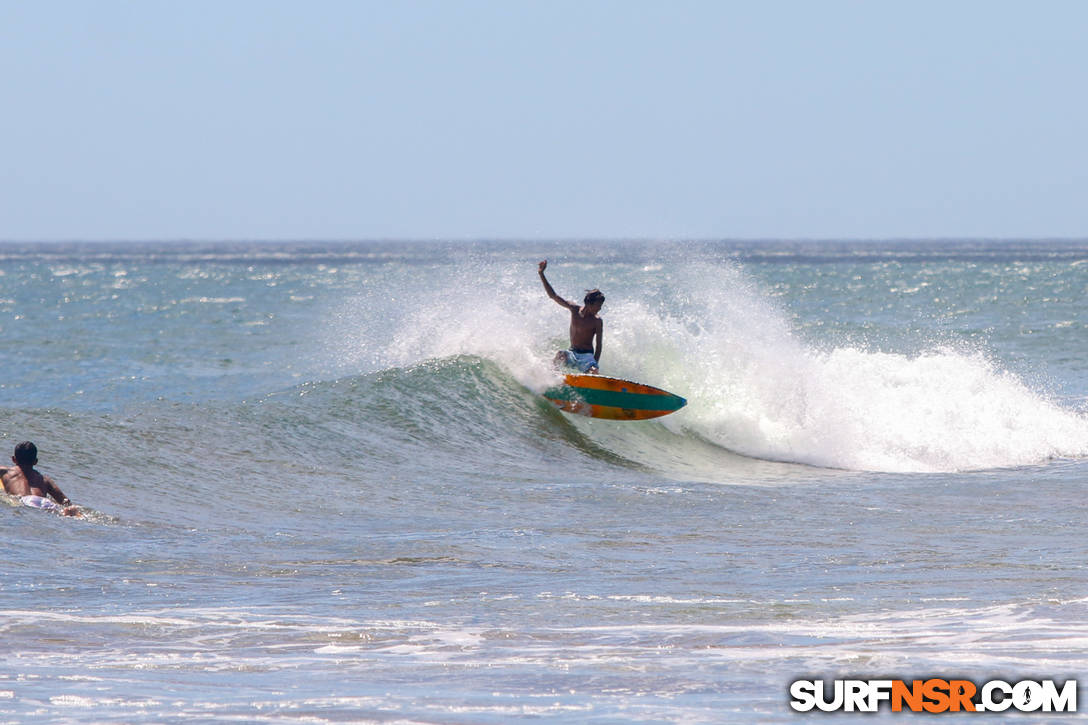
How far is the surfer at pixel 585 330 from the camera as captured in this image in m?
15.3

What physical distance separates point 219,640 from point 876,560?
4.40m

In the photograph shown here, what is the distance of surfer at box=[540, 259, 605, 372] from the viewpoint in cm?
1527

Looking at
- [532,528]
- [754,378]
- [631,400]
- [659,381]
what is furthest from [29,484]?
[754,378]

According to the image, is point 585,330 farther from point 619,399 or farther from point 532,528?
point 532,528

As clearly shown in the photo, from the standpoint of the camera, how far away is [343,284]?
70.6 meters

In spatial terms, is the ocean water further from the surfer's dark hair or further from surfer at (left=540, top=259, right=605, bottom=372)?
surfer at (left=540, top=259, right=605, bottom=372)

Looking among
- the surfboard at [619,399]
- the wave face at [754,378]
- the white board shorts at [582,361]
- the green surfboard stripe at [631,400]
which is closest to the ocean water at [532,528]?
the wave face at [754,378]

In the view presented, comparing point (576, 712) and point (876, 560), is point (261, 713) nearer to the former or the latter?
point (576, 712)

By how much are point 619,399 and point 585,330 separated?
2.95 ft

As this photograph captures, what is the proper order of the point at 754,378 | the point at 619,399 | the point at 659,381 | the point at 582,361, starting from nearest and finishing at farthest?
the point at 619,399 < the point at 582,361 < the point at 754,378 < the point at 659,381

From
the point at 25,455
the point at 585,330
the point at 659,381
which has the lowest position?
the point at 25,455

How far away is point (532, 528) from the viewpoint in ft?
33.6

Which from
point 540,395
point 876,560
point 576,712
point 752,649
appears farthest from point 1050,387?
point 576,712

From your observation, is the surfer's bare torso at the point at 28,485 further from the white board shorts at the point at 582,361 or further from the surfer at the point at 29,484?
the white board shorts at the point at 582,361
